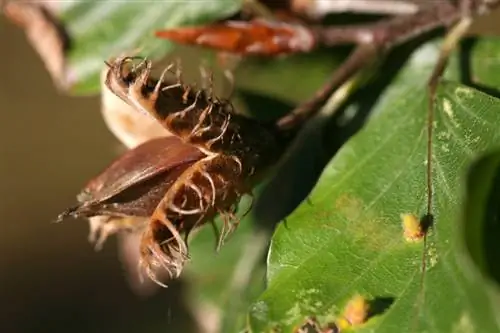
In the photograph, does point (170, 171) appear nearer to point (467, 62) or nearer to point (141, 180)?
point (141, 180)

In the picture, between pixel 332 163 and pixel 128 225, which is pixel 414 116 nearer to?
pixel 332 163

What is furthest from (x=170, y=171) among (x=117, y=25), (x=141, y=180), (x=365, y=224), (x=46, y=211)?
(x=46, y=211)

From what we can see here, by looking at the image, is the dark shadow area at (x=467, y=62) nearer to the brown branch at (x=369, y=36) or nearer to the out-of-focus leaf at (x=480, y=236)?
the brown branch at (x=369, y=36)

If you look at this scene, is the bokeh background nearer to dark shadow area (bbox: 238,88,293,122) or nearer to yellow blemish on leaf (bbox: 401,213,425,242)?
dark shadow area (bbox: 238,88,293,122)

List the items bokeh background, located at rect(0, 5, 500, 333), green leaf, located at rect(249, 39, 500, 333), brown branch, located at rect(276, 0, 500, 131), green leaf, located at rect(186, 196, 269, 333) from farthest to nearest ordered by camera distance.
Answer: bokeh background, located at rect(0, 5, 500, 333), green leaf, located at rect(186, 196, 269, 333), brown branch, located at rect(276, 0, 500, 131), green leaf, located at rect(249, 39, 500, 333)

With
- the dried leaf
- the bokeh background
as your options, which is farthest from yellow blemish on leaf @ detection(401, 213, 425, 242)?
the bokeh background

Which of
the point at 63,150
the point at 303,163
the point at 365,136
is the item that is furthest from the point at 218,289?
the point at 63,150

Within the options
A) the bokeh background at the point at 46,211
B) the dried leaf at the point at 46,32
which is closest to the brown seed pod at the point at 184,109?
the dried leaf at the point at 46,32
